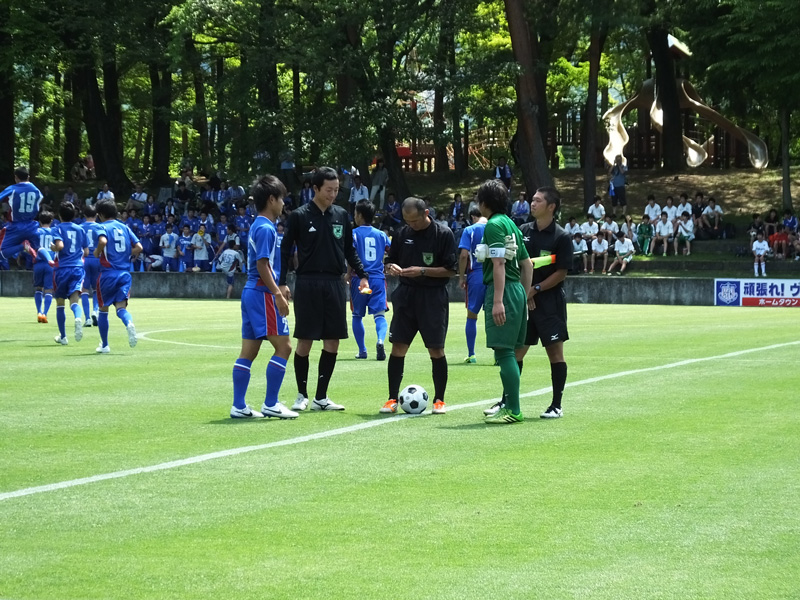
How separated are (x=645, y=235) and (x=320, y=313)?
1177 inches

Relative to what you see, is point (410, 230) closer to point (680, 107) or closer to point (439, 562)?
point (439, 562)

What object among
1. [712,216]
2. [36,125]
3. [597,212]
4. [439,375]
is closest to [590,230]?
[597,212]

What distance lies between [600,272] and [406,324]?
2756 centimetres

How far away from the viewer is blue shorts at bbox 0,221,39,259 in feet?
69.1

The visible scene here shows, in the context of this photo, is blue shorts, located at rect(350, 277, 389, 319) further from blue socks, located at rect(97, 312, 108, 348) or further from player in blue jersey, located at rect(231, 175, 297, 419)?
player in blue jersey, located at rect(231, 175, 297, 419)

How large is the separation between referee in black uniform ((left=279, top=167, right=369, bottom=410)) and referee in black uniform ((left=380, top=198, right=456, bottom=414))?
18.8 inches

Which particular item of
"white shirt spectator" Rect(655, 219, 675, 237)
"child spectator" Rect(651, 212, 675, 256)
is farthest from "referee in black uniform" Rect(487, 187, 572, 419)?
"white shirt spectator" Rect(655, 219, 675, 237)

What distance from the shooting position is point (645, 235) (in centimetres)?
3884

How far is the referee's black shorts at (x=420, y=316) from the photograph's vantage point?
10297 mm

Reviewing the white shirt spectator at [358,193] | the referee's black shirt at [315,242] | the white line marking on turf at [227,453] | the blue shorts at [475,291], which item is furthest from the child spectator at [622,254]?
the referee's black shirt at [315,242]

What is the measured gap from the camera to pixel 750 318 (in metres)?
25.4

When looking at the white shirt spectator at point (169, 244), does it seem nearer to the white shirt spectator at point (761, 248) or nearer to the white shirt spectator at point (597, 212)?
the white shirt spectator at point (597, 212)

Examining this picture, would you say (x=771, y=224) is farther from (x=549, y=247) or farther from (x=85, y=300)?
(x=549, y=247)

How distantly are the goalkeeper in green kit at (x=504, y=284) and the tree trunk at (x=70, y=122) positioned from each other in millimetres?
46872
